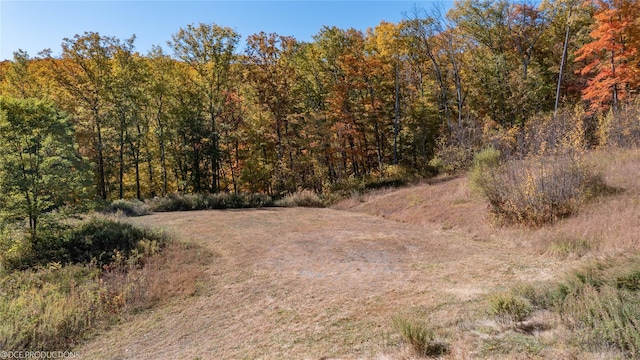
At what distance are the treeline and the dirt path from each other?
46.7ft

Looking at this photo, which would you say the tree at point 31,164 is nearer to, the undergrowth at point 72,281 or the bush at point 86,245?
the bush at point 86,245

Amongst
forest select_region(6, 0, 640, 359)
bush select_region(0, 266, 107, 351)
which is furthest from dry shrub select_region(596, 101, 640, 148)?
bush select_region(0, 266, 107, 351)

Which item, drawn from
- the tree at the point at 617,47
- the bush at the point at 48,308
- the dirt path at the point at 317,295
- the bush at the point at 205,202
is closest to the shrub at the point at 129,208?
the bush at the point at 205,202

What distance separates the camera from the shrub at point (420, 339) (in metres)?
3.28

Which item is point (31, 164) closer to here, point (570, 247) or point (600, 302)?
point (600, 302)

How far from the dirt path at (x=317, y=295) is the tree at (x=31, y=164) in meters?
3.69

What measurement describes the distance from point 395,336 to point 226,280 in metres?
4.42

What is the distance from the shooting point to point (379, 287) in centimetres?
579

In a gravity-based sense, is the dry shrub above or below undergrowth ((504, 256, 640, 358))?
above

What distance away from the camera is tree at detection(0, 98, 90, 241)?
8.08m

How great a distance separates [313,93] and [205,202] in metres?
13.3

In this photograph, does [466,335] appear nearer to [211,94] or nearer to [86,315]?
[86,315]

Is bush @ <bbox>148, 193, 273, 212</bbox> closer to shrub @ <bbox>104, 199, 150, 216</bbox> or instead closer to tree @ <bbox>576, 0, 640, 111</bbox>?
shrub @ <bbox>104, 199, 150, 216</bbox>

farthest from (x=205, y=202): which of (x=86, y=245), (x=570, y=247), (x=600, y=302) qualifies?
(x=600, y=302)
